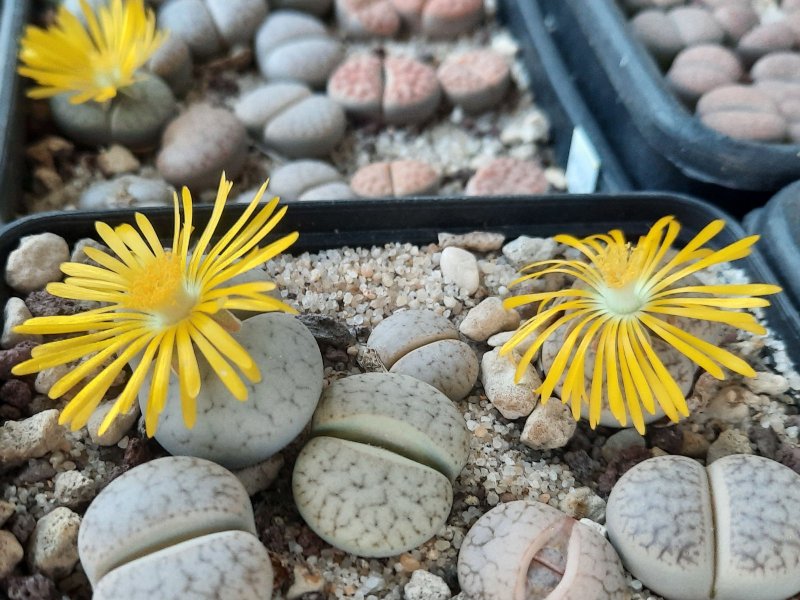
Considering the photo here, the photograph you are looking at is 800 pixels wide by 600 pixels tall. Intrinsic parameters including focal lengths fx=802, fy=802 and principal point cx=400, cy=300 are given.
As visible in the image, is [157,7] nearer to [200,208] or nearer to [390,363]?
[200,208]

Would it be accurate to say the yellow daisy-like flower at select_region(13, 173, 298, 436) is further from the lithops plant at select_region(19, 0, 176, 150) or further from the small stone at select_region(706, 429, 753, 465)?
the lithops plant at select_region(19, 0, 176, 150)

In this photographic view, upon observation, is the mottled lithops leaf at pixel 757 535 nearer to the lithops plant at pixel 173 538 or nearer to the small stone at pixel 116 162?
the lithops plant at pixel 173 538

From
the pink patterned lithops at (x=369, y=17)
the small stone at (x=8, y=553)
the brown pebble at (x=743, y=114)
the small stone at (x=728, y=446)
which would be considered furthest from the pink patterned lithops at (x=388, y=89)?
the small stone at (x=8, y=553)

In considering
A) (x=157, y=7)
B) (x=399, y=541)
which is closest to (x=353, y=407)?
(x=399, y=541)

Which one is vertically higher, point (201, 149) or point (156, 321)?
point (156, 321)

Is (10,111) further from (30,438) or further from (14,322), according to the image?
(30,438)

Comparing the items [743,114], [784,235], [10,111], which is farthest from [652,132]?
[10,111]

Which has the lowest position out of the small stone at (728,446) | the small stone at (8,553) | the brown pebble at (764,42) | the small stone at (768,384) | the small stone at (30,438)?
the small stone at (768,384)
